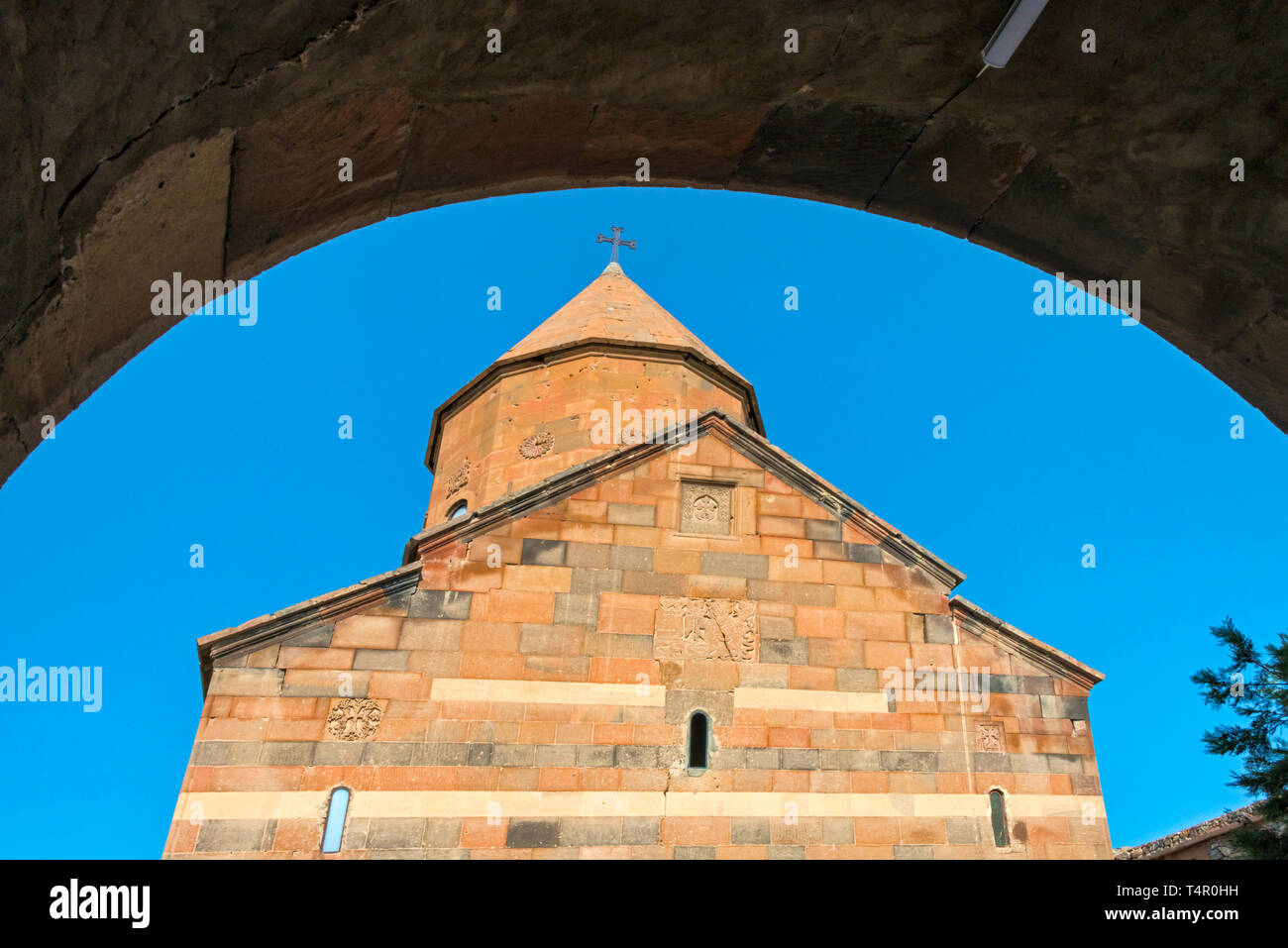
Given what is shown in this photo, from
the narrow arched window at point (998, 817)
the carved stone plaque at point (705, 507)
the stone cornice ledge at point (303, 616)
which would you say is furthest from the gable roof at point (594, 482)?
the narrow arched window at point (998, 817)

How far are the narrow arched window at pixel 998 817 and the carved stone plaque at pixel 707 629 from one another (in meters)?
1.90

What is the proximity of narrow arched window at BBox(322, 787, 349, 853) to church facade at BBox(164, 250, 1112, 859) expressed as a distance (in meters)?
0.01

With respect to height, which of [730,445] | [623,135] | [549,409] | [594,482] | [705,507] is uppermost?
[549,409]

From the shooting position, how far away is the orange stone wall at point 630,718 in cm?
621

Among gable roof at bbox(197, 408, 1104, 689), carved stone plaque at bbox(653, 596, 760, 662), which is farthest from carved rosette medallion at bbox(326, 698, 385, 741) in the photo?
carved stone plaque at bbox(653, 596, 760, 662)

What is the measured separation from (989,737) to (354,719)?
14.6 ft

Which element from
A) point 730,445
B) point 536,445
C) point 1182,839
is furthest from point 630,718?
point 1182,839

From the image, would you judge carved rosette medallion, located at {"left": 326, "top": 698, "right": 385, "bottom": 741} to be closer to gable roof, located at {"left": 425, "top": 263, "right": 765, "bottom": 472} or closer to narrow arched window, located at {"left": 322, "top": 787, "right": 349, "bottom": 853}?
narrow arched window, located at {"left": 322, "top": 787, "right": 349, "bottom": 853}

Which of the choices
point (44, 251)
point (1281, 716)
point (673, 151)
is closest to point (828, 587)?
point (1281, 716)

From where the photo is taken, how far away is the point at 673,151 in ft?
8.68

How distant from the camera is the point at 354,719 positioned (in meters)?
6.41

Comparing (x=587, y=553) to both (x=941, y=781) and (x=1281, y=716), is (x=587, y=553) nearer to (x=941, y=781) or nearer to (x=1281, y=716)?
(x=941, y=781)

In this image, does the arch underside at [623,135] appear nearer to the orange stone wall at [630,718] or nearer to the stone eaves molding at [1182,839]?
the orange stone wall at [630,718]

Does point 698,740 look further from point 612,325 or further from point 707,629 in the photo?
point 612,325
